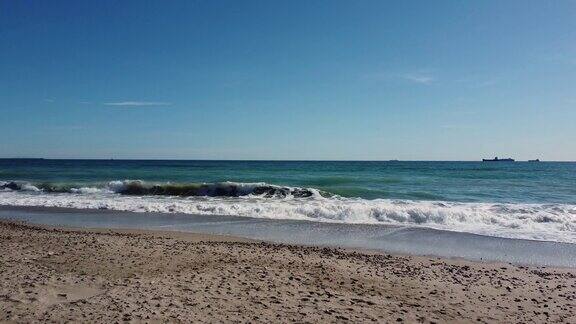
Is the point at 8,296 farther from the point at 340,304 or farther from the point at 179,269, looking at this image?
the point at 340,304

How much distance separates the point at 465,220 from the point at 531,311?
381 inches

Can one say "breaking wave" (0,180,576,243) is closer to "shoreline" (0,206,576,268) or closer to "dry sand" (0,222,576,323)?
"shoreline" (0,206,576,268)

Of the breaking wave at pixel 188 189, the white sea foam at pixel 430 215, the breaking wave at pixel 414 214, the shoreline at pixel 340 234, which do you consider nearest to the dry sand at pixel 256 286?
the shoreline at pixel 340 234

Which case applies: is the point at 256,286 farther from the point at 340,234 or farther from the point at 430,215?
the point at 430,215

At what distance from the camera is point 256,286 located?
22.5 ft

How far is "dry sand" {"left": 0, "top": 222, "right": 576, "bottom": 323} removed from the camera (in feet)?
19.0

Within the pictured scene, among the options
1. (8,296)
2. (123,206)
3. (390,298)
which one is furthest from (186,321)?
(123,206)

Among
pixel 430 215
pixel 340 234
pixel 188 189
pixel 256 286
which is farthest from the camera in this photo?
Result: pixel 188 189

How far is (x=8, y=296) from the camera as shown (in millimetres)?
6008

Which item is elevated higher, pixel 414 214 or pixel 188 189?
pixel 414 214

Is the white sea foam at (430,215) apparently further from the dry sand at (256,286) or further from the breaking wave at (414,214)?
the dry sand at (256,286)

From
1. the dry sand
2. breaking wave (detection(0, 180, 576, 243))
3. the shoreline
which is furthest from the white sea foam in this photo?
the dry sand

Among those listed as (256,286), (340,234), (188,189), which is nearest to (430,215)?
(340,234)

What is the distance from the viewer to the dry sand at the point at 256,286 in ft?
19.0
